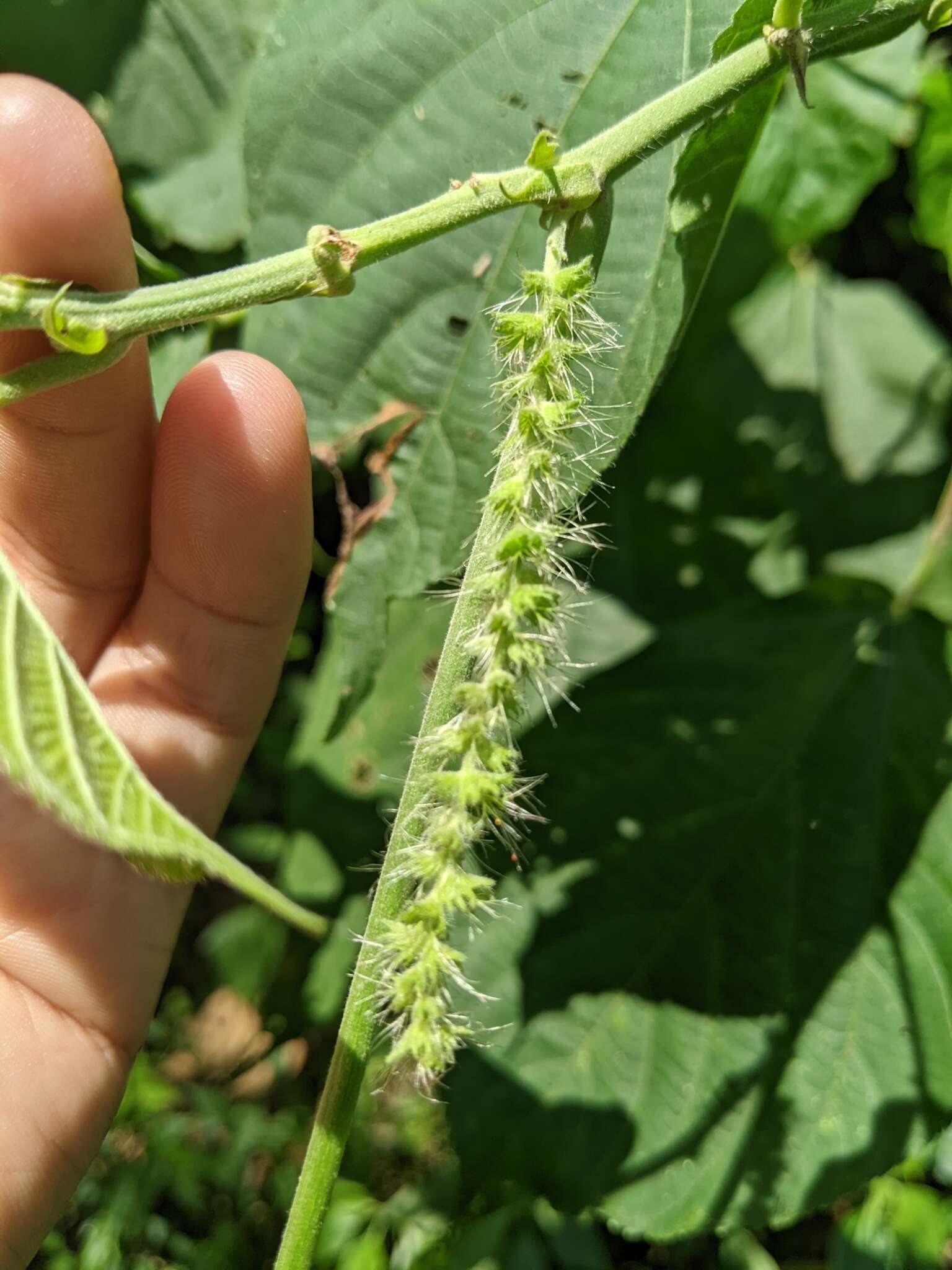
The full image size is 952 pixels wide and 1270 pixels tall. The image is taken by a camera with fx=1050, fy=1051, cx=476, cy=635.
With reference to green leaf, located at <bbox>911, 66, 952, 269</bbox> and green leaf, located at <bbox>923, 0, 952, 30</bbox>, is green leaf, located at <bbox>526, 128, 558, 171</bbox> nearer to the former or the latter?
green leaf, located at <bbox>923, 0, 952, 30</bbox>

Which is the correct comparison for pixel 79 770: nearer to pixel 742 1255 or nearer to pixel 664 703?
pixel 664 703

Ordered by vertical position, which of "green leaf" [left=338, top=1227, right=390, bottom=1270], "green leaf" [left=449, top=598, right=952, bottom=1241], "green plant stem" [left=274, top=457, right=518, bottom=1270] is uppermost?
"green plant stem" [left=274, top=457, right=518, bottom=1270]

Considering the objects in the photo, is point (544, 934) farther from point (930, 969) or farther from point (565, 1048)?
point (930, 969)

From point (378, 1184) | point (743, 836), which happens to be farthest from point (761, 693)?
point (378, 1184)

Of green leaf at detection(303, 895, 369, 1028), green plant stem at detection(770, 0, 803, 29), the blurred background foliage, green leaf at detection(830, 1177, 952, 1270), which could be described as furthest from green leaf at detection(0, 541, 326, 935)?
green leaf at detection(830, 1177, 952, 1270)

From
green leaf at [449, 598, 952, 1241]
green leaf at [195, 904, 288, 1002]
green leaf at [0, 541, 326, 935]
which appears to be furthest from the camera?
green leaf at [195, 904, 288, 1002]

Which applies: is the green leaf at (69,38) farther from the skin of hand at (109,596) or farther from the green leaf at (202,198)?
the skin of hand at (109,596)
